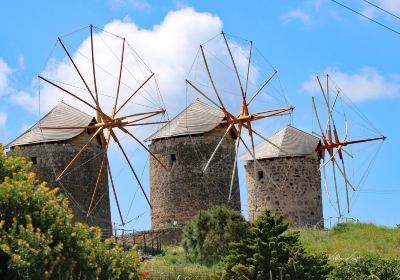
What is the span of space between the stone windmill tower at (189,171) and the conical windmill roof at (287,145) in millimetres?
2445

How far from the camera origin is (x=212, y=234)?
2788 cm

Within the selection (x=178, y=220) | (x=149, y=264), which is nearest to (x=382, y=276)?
(x=149, y=264)

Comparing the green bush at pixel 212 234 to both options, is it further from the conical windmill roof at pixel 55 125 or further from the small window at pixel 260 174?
the small window at pixel 260 174

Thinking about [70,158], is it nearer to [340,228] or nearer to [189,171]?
[189,171]

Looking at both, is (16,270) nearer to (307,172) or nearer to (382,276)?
(382,276)

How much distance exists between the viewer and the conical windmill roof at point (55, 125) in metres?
34.3

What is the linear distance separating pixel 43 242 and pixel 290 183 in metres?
24.2

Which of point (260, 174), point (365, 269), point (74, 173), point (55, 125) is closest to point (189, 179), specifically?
point (260, 174)

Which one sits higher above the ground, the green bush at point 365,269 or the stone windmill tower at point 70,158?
the stone windmill tower at point 70,158

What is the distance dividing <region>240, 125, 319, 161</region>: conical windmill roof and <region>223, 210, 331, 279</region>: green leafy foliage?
47.9 feet

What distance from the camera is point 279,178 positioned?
38.7 metres

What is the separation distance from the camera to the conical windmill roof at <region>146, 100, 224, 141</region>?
36812 mm

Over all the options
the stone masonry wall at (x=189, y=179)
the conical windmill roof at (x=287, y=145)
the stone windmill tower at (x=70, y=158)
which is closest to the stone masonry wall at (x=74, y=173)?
the stone windmill tower at (x=70, y=158)

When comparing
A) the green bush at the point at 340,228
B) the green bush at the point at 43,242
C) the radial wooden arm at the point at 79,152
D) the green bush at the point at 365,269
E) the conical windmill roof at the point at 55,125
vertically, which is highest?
the conical windmill roof at the point at 55,125
